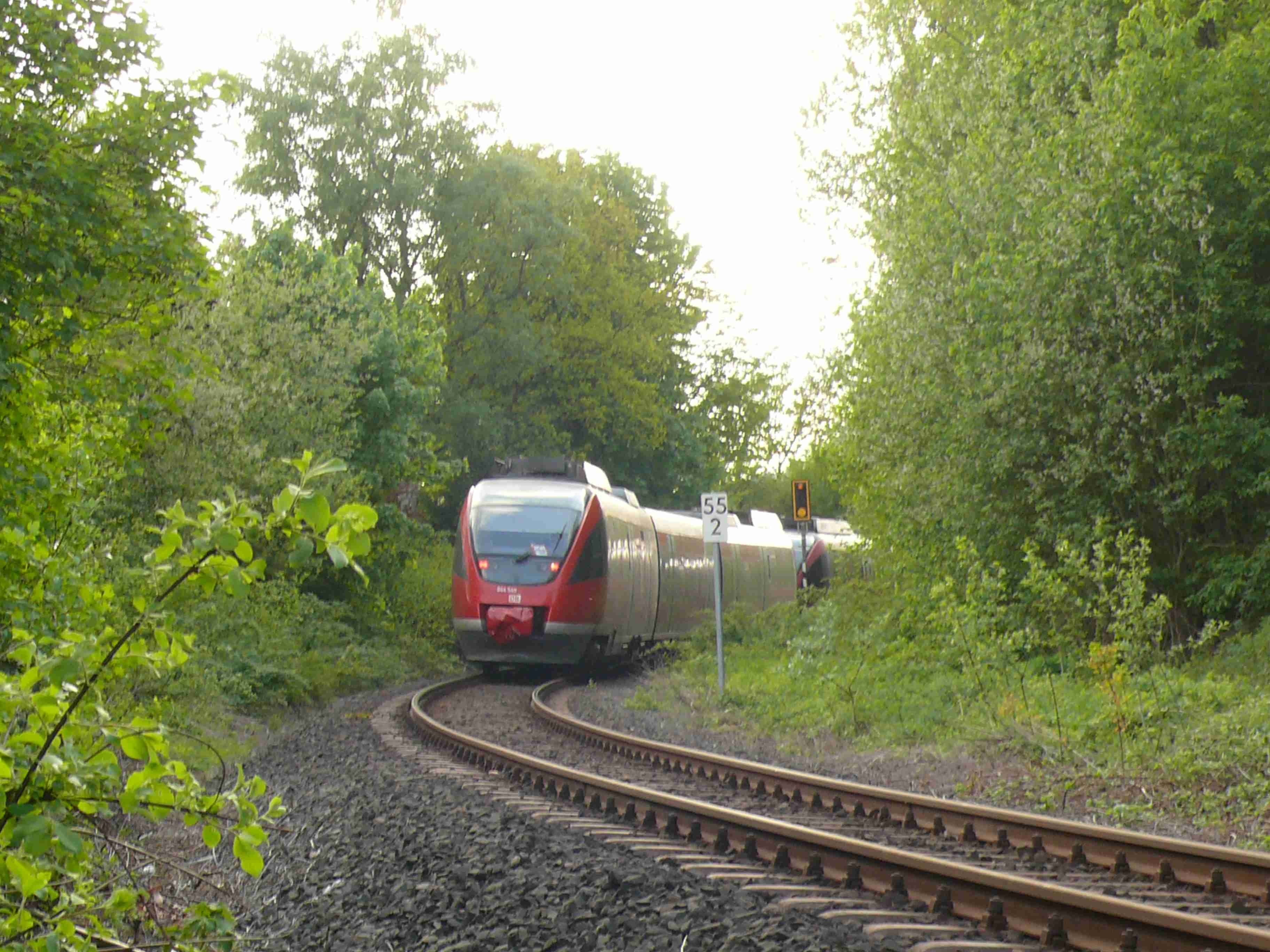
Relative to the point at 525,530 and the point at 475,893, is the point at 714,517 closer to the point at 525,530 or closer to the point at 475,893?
the point at 525,530

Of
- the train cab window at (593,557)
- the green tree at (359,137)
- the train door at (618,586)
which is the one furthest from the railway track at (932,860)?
the green tree at (359,137)

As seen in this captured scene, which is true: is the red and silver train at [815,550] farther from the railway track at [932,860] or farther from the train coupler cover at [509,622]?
the railway track at [932,860]

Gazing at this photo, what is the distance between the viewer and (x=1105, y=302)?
56.6 feet

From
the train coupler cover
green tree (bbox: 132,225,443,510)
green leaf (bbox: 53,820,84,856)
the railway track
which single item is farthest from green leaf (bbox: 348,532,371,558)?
the train coupler cover

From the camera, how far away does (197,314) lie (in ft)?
75.7

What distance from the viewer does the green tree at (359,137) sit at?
126ft

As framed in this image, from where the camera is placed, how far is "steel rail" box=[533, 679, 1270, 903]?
24.1 ft

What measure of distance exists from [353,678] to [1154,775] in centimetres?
1608

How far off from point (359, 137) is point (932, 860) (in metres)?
34.2

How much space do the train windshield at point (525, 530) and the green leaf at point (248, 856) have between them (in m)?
20.0

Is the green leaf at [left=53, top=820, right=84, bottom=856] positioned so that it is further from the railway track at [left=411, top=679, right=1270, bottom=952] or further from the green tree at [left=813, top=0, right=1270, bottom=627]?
the green tree at [left=813, top=0, right=1270, bottom=627]

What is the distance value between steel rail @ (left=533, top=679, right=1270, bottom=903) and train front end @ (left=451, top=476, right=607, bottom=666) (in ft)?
32.6

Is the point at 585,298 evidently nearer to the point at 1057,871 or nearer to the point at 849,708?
the point at 849,708

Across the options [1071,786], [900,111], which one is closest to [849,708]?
[1071,786]
